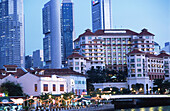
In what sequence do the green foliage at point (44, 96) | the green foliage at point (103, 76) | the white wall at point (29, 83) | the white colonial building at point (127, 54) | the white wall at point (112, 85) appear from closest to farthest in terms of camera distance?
the green foliage at point (44, 96) < the white wall at point (29, 83) < the white wall at point (112, 85) < the green foliage at point (103, 76) < the white colonial building at point (127, 54)

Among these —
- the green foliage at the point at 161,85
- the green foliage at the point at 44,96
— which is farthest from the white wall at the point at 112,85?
the green foliage at the point at 44,96

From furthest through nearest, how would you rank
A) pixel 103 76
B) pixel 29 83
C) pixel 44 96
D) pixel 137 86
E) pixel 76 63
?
pixel 103 76 → pixel 76 63 → pixel 137 86 → pixel 29 83 → pixel 44 96

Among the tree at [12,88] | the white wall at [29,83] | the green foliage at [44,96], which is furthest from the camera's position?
the white wall at [29,83]

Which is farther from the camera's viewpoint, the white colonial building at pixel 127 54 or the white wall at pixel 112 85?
the white colonial building at pixel 127 54

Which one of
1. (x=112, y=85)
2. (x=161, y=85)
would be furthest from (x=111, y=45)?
(x=161, y=85)

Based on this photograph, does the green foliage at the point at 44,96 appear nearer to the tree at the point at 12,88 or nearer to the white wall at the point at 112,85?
the tree at the point at 12,88

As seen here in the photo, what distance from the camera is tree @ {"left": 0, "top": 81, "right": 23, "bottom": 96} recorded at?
78.6 metres

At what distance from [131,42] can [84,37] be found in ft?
85.2

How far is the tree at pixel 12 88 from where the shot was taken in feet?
258

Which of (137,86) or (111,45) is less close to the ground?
(111,45)

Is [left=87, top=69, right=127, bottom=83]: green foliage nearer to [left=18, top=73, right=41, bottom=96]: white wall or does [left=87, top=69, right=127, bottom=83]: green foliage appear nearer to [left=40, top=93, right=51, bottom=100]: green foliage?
[left=18, top=73, right=41, bottom=96]: white wall

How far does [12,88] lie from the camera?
78938 mm

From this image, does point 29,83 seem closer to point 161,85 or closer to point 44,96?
point 44,96

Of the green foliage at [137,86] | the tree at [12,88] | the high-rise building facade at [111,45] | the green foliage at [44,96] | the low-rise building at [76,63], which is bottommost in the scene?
the green foliage at [137,86]
